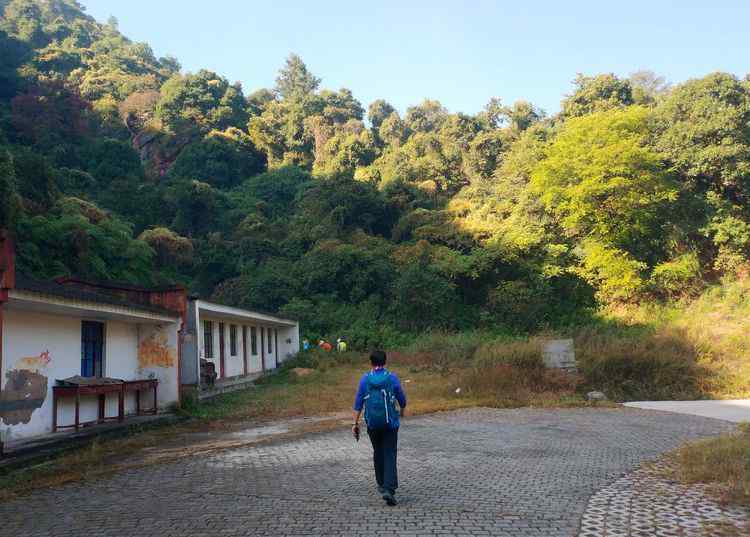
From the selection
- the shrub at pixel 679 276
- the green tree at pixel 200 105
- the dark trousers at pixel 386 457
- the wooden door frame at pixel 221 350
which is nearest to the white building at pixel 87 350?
the wooden door frame at pixel 221 350

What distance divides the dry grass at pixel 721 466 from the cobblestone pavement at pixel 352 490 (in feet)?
2.06

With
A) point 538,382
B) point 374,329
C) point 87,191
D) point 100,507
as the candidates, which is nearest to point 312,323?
point 374,329

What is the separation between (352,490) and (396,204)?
36854 mm

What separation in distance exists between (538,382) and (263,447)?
9.73m

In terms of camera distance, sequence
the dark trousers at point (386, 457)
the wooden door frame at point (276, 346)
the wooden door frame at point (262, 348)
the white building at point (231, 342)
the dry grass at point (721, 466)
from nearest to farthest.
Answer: the dark trousers at point (386, 457) → the dry grass at point (721, 466) → the white building at point (231, 342) → the wooden door frame at point (262, 348) → the wooden door frame at point (276, 346)

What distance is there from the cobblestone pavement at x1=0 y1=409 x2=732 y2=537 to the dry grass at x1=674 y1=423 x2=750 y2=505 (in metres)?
0.63

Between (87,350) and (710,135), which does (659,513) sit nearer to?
(87,350)

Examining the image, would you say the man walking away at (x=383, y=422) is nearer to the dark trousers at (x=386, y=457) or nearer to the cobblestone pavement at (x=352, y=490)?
the dark trousers at (x=386, y=457)

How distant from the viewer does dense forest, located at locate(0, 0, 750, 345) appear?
29.7m

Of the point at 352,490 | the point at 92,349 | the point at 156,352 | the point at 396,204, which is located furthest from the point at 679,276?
the point at 352,490

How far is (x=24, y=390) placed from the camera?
9570 mm

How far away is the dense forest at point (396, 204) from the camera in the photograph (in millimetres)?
29688

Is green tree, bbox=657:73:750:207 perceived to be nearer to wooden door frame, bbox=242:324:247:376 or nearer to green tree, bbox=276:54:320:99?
wooden door frame, bbox=242:324:247:376

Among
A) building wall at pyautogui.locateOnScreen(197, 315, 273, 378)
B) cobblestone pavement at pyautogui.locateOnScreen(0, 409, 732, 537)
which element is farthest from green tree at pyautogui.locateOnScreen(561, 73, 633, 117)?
cobblestone pavement at pyautogui.locateOnScreen(0, 409, 732, 537)
